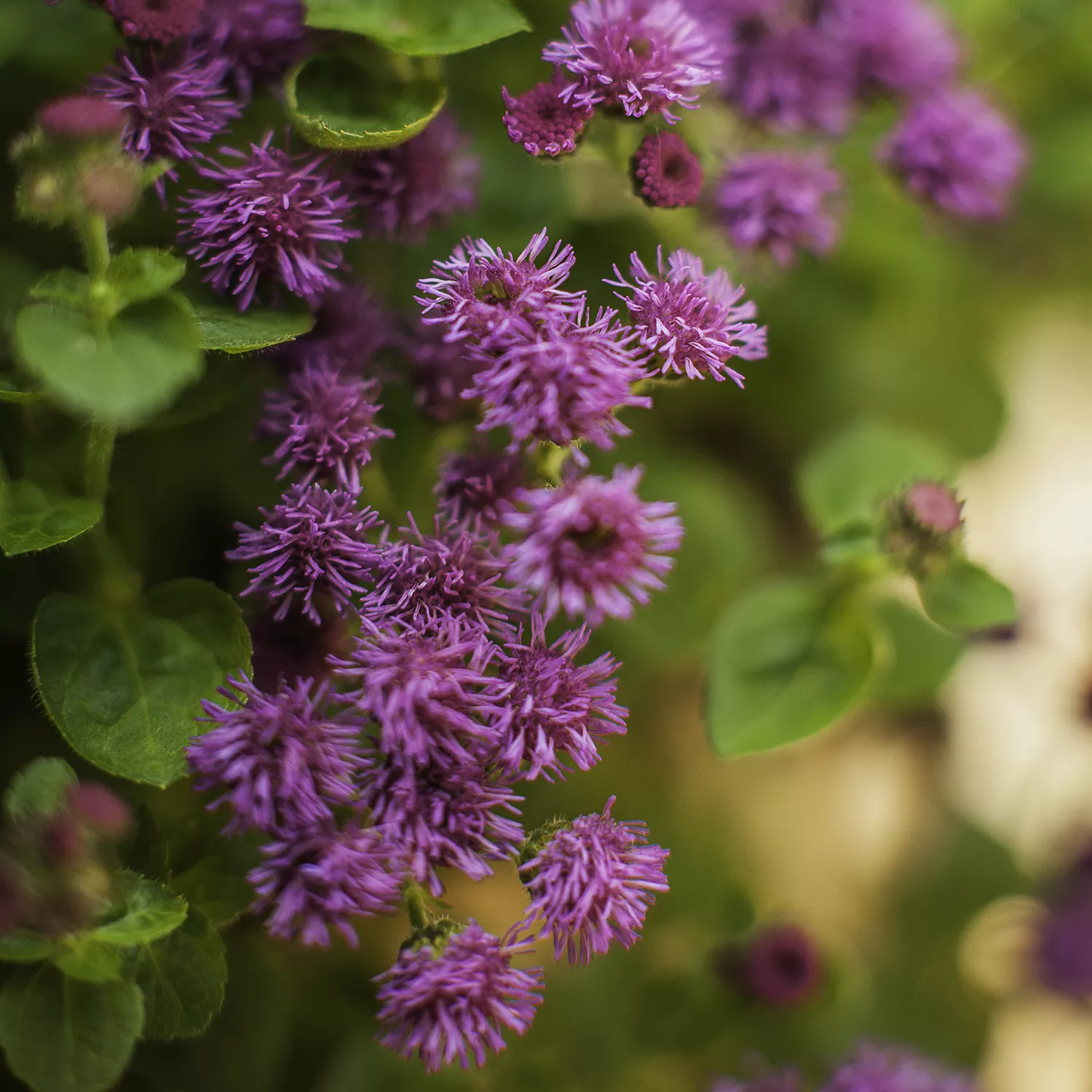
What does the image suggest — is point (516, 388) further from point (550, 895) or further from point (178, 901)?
point (178, 901)

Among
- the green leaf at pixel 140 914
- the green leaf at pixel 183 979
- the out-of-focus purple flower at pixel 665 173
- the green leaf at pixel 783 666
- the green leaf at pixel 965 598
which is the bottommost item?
the green leaf at pixel 183 979

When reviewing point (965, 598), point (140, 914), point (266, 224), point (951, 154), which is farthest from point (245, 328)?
point (951, 154)

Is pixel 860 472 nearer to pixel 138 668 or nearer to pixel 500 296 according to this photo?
pixel 500 296


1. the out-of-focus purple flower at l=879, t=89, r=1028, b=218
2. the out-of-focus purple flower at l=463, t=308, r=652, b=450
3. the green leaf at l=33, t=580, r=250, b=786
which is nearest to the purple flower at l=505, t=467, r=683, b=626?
the out-of-focus purple flower at l=463, t=308, r=652, b=450

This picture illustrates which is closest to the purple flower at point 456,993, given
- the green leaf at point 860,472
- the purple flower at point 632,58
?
the green leaf at point 860,472

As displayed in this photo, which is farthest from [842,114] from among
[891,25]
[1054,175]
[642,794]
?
[642,794]

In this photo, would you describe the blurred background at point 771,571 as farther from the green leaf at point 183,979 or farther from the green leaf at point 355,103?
the green leaf at point 355,103

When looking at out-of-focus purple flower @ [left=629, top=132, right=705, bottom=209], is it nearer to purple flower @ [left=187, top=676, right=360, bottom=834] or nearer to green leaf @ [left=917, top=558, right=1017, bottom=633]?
green leaf @ [left=917, top=558, right=1017, bottom=633]
